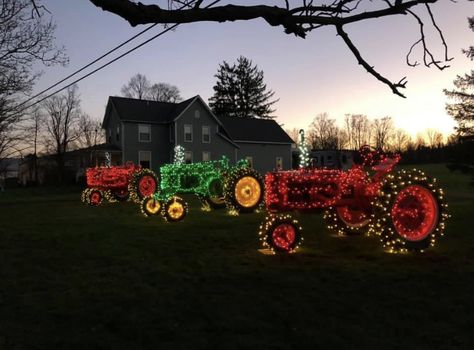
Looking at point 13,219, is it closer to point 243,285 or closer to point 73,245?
point 73,245

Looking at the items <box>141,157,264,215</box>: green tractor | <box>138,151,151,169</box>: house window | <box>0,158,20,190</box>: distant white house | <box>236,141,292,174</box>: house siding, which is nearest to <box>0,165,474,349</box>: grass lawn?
<box>141,157,264,215</box>: green tractor

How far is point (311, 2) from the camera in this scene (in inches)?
147

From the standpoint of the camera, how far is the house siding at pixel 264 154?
45.1 meters

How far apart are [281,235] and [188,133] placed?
32.4 m

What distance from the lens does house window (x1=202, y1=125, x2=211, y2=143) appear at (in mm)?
41750

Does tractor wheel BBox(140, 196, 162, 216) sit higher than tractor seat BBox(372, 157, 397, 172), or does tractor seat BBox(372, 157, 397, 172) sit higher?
tractor seat BBox(372, 157, 397, 172)

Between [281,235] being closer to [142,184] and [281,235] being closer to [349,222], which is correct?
[349,222]

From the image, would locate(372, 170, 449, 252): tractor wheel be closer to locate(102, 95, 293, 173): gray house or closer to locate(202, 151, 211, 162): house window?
locate(102, 95, 293, 173): gray house

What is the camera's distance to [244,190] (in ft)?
49.5

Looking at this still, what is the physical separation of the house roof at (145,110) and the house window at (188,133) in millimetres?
1417

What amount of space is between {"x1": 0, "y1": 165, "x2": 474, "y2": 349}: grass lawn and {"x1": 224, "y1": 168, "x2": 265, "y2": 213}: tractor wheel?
4.09 m

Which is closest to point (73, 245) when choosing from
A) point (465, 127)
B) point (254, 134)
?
point (465, 127)

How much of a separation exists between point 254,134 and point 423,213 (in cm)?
3742

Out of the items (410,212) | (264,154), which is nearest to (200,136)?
(264,154)
